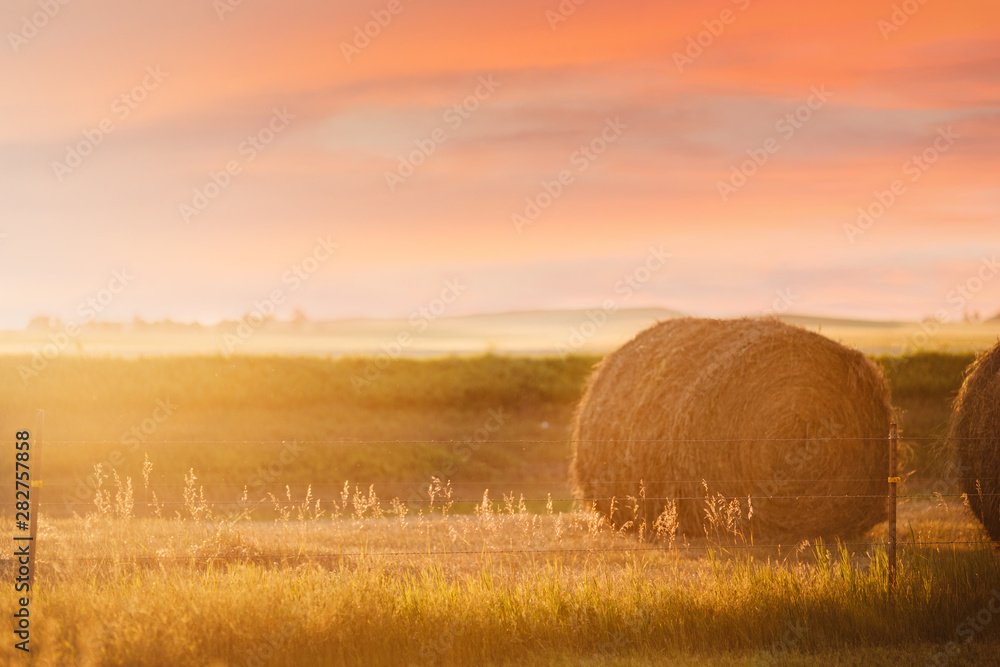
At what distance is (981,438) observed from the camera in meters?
10.6

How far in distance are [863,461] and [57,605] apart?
9088mm

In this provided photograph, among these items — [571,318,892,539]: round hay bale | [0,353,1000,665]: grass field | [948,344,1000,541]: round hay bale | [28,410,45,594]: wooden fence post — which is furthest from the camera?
[571,318,892,539]: round hay bale

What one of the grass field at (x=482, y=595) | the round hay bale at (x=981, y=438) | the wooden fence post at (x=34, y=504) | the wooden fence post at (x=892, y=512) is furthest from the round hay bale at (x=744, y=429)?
the wooden fence post at (x=34, y=504)

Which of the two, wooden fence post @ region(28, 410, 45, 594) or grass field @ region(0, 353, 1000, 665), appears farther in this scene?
wooden fence post @ region(28, 410, 45, 594)

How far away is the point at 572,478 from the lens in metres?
12.5

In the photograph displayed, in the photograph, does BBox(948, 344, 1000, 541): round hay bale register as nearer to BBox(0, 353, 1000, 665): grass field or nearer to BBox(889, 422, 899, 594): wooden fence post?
BBox(0, 353, 1000, 665): grass field

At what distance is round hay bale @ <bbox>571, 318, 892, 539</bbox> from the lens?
11328mm

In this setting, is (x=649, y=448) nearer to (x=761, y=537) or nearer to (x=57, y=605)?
(x=761, y=537)

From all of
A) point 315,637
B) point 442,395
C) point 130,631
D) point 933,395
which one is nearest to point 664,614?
point 315,637

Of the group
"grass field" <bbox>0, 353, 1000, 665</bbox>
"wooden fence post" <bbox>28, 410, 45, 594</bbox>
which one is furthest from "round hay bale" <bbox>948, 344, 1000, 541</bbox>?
"wooden fence post" <bbox>28, 410, 45, 594</bbox>

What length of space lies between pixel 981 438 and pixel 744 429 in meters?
2.51

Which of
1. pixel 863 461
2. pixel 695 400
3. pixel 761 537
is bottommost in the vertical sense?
pixel 761 537

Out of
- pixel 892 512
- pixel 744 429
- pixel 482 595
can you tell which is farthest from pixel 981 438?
pixel 482 595

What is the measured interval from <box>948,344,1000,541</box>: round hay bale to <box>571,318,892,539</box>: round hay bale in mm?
869
